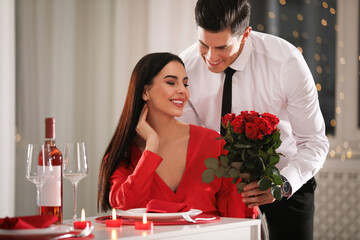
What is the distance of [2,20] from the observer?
140 inches

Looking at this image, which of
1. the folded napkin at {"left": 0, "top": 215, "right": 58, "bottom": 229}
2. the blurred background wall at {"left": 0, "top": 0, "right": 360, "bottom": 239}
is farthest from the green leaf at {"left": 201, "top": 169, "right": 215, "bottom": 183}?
the blurred background wall at {"left": 0, "top": 0, "right": 360, "bottom": 239}

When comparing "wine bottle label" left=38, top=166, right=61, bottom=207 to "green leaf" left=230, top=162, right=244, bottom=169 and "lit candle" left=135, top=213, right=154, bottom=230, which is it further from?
"green leaf" left=230, top=162, right=244, bottom=169

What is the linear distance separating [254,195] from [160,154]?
1.44ft

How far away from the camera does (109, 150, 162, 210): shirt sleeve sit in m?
2.08

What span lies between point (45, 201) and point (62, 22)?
2.83 m

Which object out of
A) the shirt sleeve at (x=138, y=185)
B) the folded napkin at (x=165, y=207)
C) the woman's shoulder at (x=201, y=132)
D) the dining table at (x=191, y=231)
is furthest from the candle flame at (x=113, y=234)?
the woman's shoulder at (x=201, y=132)

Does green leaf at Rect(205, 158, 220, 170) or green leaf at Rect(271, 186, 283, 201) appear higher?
green leaf at Rect(205, 158, 220, 170)

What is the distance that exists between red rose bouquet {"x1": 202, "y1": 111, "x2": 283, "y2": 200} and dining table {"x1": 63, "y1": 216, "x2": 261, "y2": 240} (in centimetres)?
23

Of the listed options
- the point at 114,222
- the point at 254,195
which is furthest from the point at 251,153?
the point at 114,222

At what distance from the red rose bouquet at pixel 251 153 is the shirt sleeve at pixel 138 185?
0.23 meters

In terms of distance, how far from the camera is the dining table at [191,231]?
4.85ft

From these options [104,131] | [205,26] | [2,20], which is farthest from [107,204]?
[104,131]

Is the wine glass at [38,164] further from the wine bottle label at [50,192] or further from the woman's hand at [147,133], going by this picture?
the woman's hand at [147,133]

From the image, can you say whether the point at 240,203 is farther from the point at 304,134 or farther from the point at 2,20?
the point at 2,20
